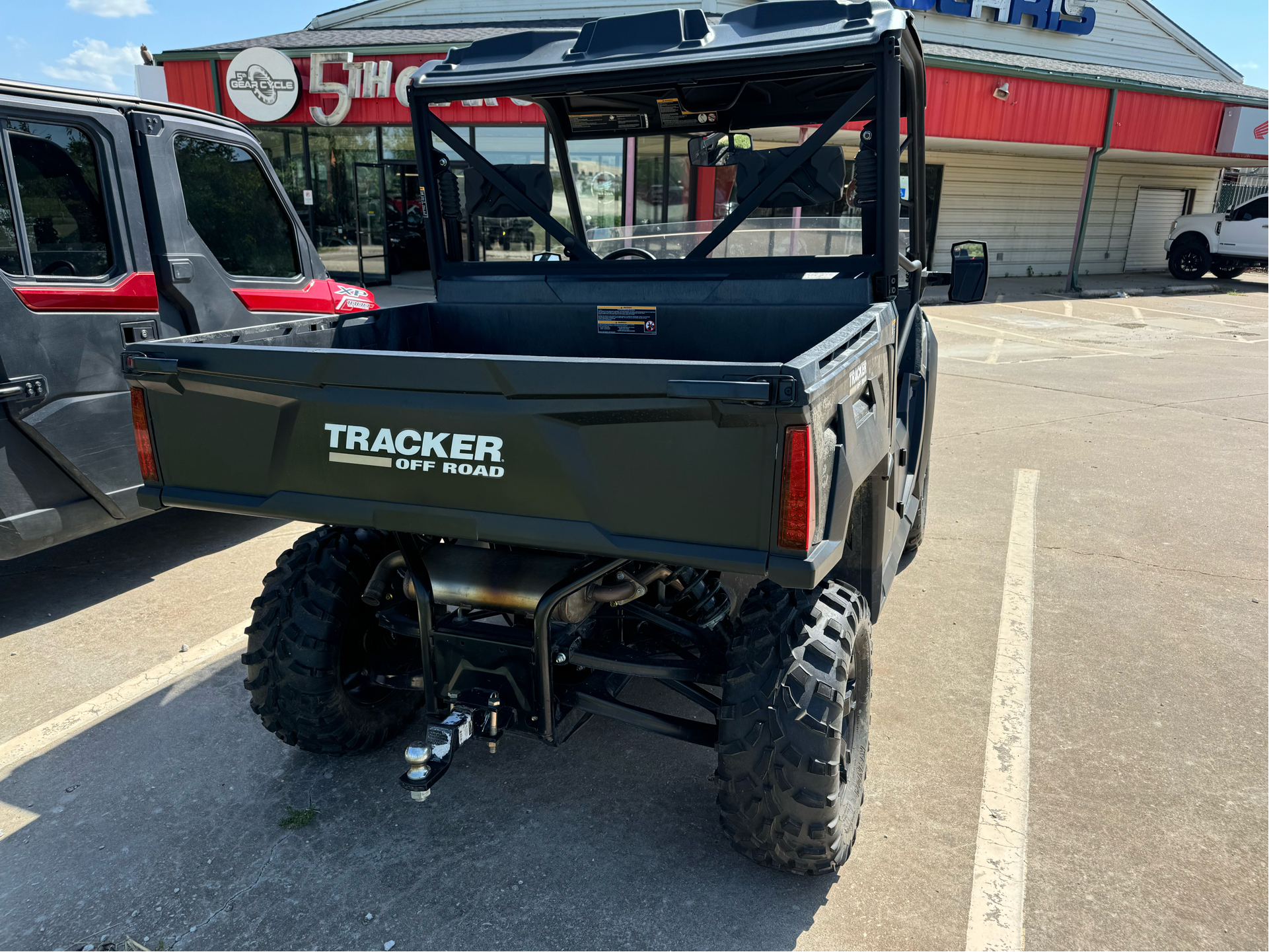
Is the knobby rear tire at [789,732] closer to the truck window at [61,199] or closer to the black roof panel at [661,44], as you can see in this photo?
the black roof panel at [661,44]

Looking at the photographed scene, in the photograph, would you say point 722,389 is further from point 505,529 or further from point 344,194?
point 344,194

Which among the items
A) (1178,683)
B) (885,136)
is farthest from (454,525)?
(1178,683)

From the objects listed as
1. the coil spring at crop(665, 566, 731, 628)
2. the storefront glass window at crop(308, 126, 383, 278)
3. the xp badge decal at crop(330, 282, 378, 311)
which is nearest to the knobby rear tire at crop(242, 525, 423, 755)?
the coil spring at crop(665, 566, 731, 628)

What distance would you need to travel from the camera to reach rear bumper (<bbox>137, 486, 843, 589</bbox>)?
2.06m

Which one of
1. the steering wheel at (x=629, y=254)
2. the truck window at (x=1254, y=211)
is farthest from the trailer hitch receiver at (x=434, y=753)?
the truck window at (x=1254, y=211)

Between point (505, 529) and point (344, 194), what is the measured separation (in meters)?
16.3

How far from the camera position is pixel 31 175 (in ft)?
12.9

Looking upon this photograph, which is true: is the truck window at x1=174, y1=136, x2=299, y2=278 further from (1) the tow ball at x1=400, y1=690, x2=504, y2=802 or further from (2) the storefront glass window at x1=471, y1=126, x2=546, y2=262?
(1) the tow ball at x1=400, y1=690, x2=504, y2=802

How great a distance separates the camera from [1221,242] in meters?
20.8

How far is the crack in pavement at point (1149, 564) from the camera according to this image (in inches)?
189

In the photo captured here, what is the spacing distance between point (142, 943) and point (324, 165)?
1652 cm

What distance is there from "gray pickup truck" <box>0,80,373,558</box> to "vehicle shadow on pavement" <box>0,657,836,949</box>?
4.39ft

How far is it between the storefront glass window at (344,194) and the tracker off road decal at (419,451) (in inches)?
591

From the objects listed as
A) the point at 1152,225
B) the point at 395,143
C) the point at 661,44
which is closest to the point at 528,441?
the point at 661,44
